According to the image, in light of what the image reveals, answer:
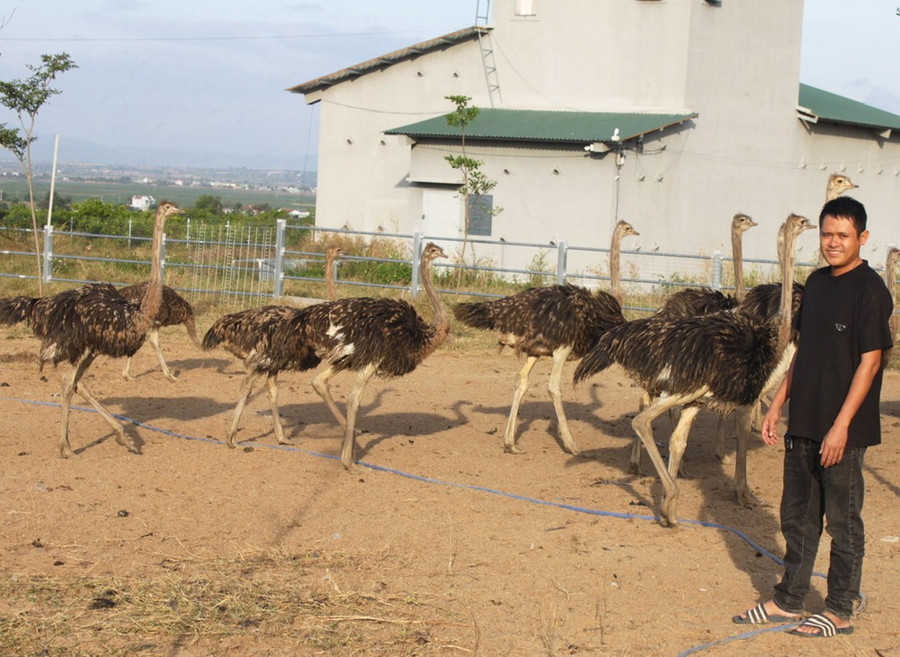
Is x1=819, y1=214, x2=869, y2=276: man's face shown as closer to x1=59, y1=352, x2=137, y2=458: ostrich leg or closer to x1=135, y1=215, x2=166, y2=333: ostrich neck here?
x1=135, y1=215, x2=166, y2=333: ostrich neck

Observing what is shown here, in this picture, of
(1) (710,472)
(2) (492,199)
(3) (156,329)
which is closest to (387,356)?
(1) (710,472)

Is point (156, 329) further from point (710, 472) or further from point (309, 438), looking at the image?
point (710, 472)

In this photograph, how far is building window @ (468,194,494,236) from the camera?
75.1 ft

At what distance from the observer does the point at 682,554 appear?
6531 millimetres

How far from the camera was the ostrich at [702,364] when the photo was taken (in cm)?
681

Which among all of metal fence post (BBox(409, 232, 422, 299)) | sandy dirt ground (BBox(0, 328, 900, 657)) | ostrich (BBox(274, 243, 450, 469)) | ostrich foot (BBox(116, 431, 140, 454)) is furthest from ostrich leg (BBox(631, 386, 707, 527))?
metal fence post (BBox(409, 232, 422, 299))

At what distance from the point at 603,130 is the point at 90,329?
14.6 m

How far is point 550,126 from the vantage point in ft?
73.4

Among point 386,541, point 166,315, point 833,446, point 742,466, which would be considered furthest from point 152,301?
point 833,446

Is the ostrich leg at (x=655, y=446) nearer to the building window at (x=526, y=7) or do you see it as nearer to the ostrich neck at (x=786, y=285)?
the ostrich neck at (x=786, y=285)

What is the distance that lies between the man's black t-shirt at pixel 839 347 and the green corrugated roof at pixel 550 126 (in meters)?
15.7

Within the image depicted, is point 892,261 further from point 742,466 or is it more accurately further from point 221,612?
point 221,612

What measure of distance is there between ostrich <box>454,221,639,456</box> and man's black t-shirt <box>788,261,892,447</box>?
3.67 meters

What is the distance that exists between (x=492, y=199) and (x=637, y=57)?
4.00 meters
